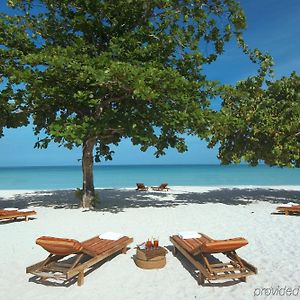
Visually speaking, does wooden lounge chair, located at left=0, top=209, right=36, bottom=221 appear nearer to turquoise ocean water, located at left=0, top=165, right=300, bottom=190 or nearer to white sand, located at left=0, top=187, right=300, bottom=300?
white sand, located at left=0, top=187, right=300, bottom=300

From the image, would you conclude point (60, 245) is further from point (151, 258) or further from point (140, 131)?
point (140, 131)

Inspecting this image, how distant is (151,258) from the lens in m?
8.23

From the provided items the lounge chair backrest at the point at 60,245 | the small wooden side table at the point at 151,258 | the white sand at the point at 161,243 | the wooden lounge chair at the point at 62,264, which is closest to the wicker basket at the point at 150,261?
the small wooden side table at the point at 151,258

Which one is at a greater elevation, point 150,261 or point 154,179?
point 150,261

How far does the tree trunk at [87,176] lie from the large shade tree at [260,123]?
24.0 feet

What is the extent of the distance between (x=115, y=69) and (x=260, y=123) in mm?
9919

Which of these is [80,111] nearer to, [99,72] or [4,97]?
[4,97]

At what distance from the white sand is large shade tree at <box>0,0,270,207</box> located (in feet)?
12.1

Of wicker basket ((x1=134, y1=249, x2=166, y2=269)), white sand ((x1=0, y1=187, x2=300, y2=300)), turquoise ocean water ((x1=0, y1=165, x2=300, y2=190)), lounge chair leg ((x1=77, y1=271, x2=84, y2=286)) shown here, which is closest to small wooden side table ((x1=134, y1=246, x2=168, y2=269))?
wicker basket ((x1=134, y1=249, x2=166, y2=269))

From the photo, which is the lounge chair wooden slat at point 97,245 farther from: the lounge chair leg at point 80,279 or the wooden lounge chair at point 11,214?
the wooden lounge chair at point 11,214

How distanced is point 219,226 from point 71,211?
8.08 meters

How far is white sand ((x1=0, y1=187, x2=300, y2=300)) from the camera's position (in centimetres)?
696

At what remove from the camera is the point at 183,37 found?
59.1 feet

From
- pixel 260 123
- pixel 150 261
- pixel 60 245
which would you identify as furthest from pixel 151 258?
pixel 260 123
